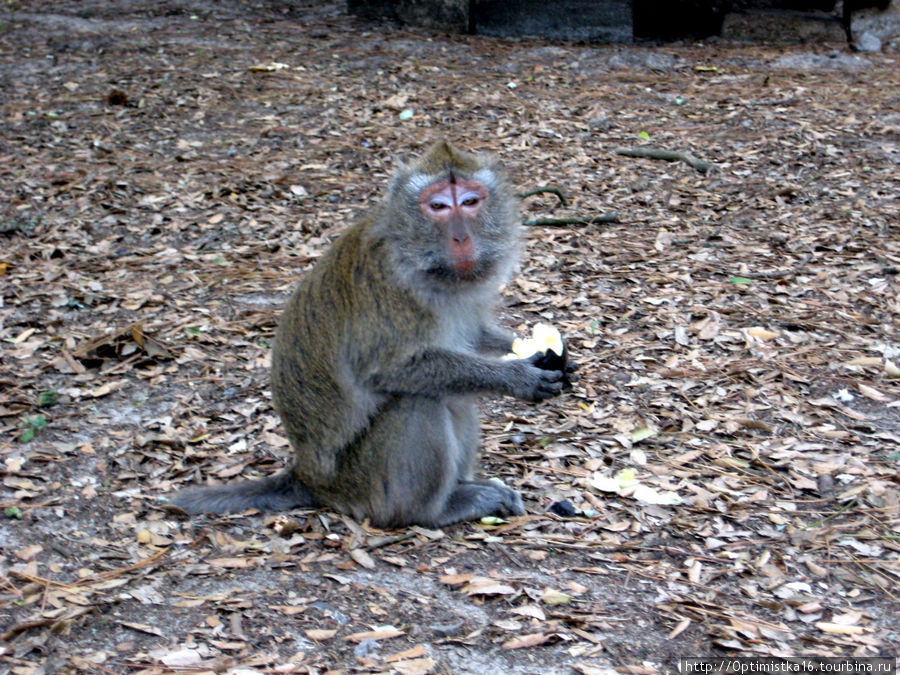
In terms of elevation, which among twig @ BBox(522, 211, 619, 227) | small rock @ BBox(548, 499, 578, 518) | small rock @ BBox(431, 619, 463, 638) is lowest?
small rock @ BBox(431, 619, 463, 638)

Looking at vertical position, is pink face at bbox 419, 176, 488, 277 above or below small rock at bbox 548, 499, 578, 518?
above

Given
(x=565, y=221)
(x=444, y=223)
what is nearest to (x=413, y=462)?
(x=444, y=223)

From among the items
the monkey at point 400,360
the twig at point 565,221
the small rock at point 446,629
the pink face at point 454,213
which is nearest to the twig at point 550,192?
the twig at point 565,221

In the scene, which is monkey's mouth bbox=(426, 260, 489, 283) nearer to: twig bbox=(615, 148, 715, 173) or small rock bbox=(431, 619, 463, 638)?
small rock bbox=(431, 619, 463, 638)

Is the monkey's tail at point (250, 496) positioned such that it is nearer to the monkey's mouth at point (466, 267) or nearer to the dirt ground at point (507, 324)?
the dirt ground at point (507, 324)

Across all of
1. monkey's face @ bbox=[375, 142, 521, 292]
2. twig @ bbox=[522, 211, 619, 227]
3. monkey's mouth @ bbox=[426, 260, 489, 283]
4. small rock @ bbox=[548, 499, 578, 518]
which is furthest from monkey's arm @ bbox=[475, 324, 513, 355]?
twig @ bbox=[522, 211, 619, 227]

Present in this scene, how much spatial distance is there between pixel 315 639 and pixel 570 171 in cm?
595

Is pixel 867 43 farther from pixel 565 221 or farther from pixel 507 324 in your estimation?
pixel 507 324

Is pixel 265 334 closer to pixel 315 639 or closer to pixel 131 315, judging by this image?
pixel 131 315

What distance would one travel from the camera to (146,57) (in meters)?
11.0

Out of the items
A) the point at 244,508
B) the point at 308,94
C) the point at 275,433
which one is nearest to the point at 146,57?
the point at 308,94

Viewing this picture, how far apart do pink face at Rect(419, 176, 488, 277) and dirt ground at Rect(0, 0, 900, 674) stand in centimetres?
127

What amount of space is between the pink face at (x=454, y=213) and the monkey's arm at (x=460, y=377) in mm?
407

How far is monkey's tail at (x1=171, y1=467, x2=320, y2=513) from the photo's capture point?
4.54m
